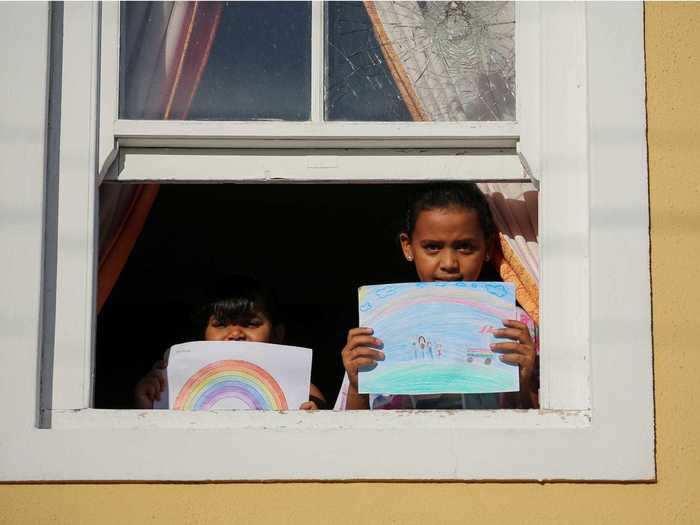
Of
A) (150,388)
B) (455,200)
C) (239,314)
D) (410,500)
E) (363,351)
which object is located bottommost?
(410,500)

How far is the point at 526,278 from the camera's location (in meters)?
3.65

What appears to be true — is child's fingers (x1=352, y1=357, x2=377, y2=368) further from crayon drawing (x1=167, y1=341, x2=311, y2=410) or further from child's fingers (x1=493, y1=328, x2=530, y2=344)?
child's fingers (x1=493, y1=328, x2=530, y2=344)

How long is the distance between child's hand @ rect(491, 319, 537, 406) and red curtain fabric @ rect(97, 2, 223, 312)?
105cm

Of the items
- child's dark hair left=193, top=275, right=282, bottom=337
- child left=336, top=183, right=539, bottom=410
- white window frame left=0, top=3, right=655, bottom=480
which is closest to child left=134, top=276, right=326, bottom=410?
child's dark hair left=193, top=275, right=282, bottom=337

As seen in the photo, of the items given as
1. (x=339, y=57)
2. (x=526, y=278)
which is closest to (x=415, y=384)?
(x=526, y=278)

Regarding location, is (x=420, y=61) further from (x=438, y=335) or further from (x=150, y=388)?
(x=150, y=388)

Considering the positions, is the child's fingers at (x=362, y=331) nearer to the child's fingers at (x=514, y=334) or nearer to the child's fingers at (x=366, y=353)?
the child's fingers at (x=366, y=353)

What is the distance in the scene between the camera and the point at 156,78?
3.60 meters

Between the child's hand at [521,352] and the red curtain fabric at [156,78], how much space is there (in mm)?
1054

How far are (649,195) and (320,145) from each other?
2.89ft

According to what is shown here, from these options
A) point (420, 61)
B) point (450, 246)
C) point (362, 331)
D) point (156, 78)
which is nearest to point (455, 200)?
point (450, 246)

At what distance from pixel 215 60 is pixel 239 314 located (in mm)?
803

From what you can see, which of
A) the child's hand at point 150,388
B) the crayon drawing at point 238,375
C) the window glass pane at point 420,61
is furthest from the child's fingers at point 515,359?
the child's hand at point 150,388

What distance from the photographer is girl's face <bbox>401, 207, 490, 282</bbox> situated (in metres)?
3.75
